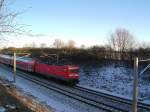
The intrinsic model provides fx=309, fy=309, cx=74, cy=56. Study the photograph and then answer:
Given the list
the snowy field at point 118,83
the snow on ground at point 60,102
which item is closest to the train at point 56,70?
the snowy field at point 118,83

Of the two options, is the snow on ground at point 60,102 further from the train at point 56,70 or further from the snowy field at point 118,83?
the snowy field at point 118,83

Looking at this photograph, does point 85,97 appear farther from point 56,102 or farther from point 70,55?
point 70,55

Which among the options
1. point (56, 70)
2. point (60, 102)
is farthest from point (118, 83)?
point (60, 102)

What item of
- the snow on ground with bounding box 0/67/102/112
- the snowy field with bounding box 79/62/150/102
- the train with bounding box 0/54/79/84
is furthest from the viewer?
the train with bounding box 0/54/79/84

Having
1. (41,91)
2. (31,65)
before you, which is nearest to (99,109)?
(41,91)

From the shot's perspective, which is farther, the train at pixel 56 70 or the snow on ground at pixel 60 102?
the train at pixel 56 70

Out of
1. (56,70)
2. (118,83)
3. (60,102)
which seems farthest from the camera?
(118,83)

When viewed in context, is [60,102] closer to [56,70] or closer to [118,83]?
[56,70]

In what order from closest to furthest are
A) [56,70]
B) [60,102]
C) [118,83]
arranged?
[60,102] < [56,70] < [118,83]

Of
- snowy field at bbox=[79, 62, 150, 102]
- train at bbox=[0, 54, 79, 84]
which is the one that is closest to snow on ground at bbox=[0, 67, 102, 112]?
train at bbox=[0, 54, 79, 84]

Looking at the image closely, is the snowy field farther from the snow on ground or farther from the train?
the snow on ground

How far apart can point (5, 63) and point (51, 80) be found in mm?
33241

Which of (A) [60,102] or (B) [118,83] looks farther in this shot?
(B) [118,83]

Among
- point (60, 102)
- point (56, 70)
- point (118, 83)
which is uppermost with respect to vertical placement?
point (56, 70)
